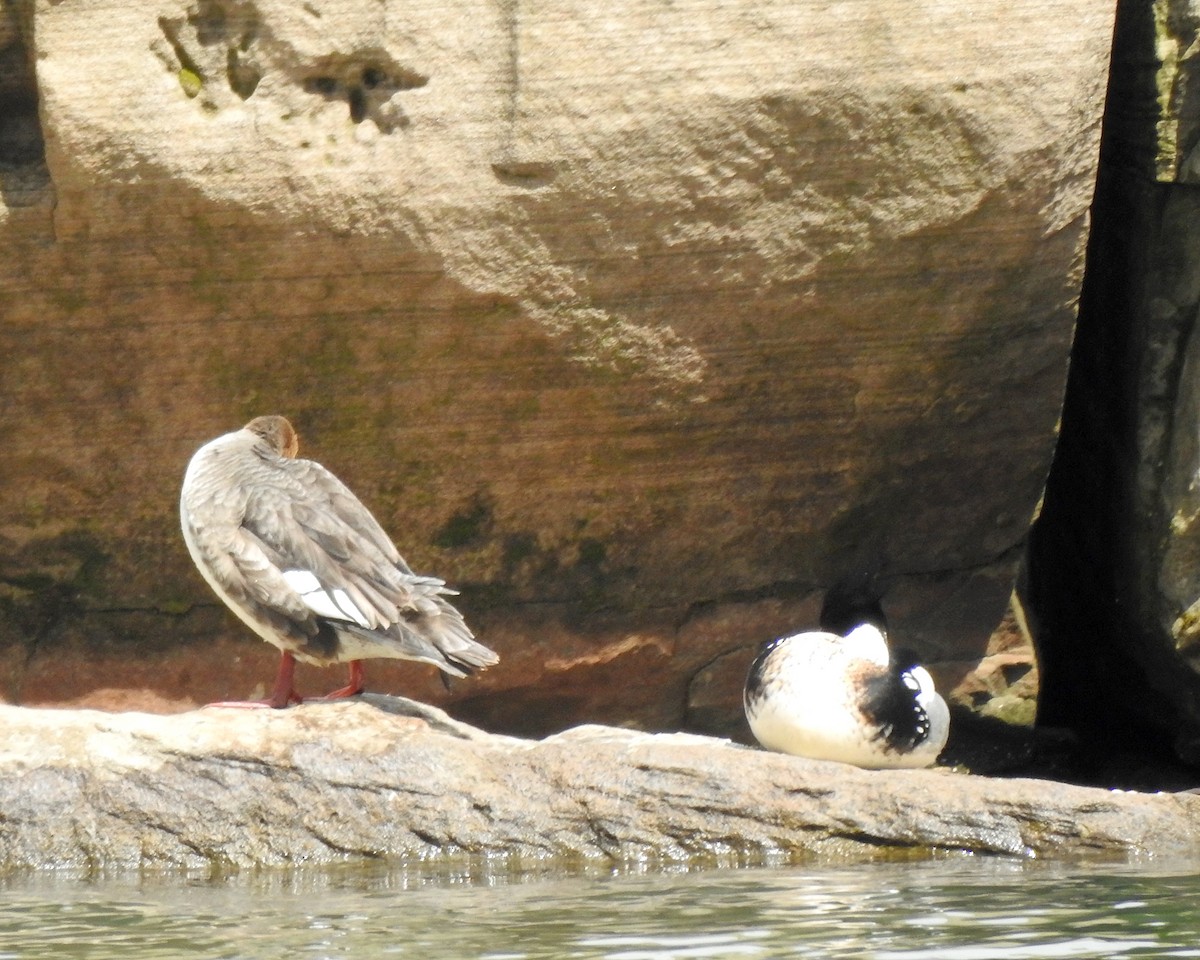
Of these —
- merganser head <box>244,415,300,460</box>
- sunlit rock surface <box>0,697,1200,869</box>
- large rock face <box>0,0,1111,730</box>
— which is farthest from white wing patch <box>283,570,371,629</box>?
large rock face <box>0,0,1111,730</box>

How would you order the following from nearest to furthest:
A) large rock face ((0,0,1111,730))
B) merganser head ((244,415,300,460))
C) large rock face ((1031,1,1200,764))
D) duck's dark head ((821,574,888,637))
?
large rock face ((0,0,1111,730)) < merganser head ((244,415,300,460)) < large rock face ((1031,1,1200,764)) < duck's dark head ((821,574,888,637))

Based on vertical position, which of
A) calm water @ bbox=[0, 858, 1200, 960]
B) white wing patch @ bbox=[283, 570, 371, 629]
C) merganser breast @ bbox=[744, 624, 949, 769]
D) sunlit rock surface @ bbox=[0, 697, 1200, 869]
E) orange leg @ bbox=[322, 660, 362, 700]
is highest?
white wing patch @ bbox=[283, 570, 371, 629]

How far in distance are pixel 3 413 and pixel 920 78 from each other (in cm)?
313

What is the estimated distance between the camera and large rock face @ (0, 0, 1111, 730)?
5797 mm

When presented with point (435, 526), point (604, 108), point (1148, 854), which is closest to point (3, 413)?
point (435, 526)

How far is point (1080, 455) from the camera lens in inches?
283

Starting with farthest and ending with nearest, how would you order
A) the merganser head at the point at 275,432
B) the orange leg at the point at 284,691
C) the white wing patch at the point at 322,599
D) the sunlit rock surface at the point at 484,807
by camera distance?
the merganser head at the point at 275,432
the orange leg at the point at 284,691
the white wing patch at the point at 322,599
the sunlit rock surface at the point at 484,807

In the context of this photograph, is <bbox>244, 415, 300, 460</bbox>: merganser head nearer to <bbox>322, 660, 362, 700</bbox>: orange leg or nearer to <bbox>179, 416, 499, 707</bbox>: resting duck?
<bbox>179, 416, 499, 707</bbox>: resting duck

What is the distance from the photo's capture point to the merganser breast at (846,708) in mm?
5617

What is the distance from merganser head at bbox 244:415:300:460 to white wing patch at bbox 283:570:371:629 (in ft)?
1.97

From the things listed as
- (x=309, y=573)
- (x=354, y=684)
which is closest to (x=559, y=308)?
(x=309, y=573)

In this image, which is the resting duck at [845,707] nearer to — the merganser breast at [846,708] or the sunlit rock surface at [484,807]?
the merganser breast at [846,708]

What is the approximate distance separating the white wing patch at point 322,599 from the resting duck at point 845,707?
1279mm

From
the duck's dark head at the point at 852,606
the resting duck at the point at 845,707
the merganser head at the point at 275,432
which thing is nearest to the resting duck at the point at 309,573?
the merganser head at the point at 275,432
